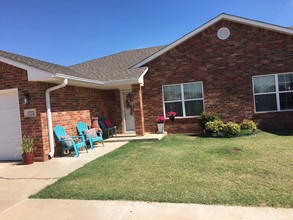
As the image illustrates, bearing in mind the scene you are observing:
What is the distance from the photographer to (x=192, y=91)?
11625mm

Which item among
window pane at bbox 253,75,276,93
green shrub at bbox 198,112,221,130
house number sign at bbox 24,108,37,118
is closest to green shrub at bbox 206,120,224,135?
green shrub at bbox 198,112,221,130

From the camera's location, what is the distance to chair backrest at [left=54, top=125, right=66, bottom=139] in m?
8.20

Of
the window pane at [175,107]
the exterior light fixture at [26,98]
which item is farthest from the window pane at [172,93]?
the exterior light fixture at [26,98]

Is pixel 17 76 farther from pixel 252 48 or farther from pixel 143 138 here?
pixel 252 48

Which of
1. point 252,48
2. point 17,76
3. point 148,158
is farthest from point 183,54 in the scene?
point 17,76

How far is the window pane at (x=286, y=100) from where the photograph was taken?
35.0ft

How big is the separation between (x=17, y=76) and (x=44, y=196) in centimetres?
478

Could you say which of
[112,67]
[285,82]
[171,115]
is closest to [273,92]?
[285,82]

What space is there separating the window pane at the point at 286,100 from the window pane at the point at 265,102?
0.95 feet

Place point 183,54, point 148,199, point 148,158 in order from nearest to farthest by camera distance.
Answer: point 148,199, point 148,158, point 183,54

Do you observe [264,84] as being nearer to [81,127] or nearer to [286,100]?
[286,100]

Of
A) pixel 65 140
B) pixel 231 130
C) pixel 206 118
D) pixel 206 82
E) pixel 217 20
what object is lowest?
pixel 231 130

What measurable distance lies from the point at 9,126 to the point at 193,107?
790 centimetres

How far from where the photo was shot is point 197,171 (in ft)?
17.8
